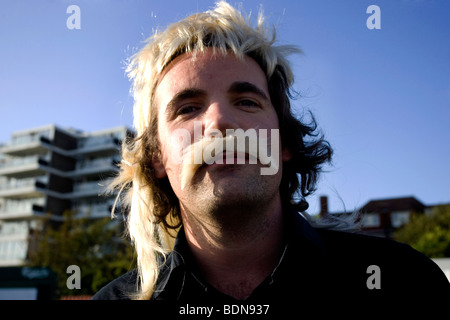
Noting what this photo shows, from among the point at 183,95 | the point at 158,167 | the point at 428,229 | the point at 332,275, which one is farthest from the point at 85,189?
the point at 332,275

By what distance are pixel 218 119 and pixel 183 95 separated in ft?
1.05

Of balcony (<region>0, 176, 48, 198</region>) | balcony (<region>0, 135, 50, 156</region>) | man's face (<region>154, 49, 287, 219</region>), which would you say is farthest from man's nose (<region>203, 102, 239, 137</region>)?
balcony (<region>0, 135, 50, 156</region>)

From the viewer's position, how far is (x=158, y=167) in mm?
2465

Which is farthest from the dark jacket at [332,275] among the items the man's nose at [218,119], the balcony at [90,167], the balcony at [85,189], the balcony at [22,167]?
the balcony at [22,167]

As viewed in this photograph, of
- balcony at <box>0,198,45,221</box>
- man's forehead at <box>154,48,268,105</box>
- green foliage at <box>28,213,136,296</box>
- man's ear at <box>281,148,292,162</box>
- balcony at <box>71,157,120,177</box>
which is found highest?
balcony at <box>71,157,120,177</box>

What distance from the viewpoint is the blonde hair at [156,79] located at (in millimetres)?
2258

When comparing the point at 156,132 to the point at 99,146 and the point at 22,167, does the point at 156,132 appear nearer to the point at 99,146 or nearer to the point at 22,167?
the point at 99,146

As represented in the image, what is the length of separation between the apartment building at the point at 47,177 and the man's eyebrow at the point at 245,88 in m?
44.6

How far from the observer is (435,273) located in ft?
6.11

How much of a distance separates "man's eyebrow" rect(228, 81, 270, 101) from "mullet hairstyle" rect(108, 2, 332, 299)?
22 cm

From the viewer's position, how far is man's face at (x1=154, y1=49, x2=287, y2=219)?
5.93 ft

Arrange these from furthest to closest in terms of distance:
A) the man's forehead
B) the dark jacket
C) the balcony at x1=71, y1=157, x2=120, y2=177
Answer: the balcony at x1=71, y1=157, x2=120, y2=177
the man's forehead
the dark jacket

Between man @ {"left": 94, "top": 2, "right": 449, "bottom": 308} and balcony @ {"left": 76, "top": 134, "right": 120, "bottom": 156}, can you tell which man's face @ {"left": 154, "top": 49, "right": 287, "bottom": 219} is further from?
balcony @ {"left": 76, "top": 134, "right": 120, "bottom": 156}
